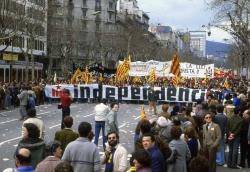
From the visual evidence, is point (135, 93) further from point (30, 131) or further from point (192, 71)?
point (30, 131)

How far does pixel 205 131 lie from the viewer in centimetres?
1348

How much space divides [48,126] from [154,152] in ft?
51.7

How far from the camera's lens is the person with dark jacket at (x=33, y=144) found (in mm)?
8938

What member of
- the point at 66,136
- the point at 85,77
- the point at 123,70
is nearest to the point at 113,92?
the point at 123,70

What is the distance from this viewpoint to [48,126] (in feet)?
78.9

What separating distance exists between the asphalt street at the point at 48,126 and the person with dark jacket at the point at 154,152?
3.08 metres

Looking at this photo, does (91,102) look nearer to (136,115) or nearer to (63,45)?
(136,115)

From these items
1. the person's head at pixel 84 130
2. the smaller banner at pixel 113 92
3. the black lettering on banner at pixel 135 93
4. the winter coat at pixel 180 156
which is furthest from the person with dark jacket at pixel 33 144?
the black lettering on banner at pixel 135 93

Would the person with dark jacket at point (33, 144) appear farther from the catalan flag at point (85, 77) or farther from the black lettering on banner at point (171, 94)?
the catalan flag at point (85, 77)

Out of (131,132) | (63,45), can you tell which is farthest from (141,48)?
(131,132)

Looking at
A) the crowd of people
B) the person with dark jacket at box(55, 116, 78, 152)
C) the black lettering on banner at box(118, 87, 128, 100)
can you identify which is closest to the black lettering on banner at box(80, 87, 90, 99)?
the black lettering on banner at box(118, 87, 128, 100)

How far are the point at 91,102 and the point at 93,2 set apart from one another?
81483mm

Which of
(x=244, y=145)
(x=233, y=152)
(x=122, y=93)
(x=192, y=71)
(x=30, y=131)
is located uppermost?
(x=192, y=71)

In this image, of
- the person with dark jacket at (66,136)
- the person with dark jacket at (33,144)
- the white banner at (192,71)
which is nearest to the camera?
the person with dark jacket at (33,144)
